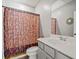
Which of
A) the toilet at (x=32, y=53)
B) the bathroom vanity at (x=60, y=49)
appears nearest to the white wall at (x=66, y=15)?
the bathroom vanity at (x=60, y=49)

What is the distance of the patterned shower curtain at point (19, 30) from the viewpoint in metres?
2.39

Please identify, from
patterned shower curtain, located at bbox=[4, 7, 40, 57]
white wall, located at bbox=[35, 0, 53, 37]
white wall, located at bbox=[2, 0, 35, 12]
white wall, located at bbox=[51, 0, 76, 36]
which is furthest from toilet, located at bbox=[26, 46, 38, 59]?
white wall, located at bbox=[2, 0, 35, 12]

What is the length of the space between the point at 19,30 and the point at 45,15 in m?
1.18

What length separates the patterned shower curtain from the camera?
2.39 metres

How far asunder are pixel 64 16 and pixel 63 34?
17.1 inches

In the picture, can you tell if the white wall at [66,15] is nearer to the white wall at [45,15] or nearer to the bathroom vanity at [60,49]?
the bathroom vanity at [60,49]

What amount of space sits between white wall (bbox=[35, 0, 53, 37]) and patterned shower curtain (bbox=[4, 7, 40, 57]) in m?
0.22

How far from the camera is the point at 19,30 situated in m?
2.70

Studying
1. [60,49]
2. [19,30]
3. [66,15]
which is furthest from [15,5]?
[60,49]

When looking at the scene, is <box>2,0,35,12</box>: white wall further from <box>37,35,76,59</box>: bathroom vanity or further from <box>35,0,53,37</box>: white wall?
<box>37,35,76,59</box>: bathroom vanity

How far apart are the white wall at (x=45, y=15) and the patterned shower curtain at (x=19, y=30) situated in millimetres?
218

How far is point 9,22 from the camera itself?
2.42m

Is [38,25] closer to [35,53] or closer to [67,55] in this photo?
[35,53]

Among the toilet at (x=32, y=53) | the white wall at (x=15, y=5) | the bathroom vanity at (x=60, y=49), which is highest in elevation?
the white wall at (x=15, y=5)
